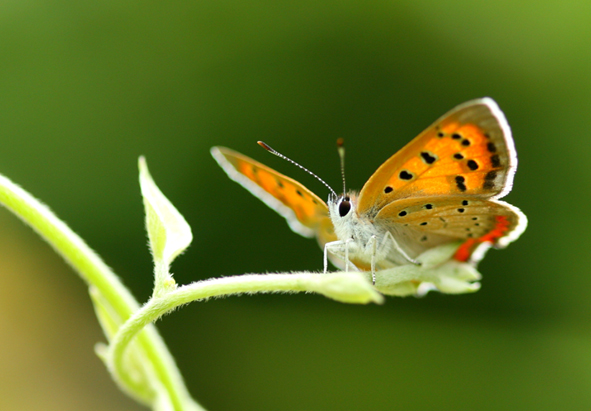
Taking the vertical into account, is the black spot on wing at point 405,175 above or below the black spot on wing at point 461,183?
above

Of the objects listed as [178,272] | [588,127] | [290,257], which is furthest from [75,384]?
[588,127]

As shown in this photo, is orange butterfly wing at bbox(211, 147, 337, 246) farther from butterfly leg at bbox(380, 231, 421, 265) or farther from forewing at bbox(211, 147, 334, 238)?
butterfly leg at bbox(380, 231, 421, 265)

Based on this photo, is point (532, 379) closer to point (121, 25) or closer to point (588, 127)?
point (588, 127)

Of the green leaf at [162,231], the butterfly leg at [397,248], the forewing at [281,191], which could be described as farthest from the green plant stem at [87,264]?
the butterfly leg at [397,248]

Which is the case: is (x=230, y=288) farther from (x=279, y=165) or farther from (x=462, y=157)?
(x=279, y=165)

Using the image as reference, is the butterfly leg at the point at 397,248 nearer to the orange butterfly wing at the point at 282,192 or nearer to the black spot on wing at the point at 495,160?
the orange butterfly wing at the point at 282,192

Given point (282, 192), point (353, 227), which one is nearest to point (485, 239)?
point (353, 227)

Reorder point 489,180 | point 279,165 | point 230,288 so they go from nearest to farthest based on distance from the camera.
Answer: point 230,288, point 489,180, point 279,165
